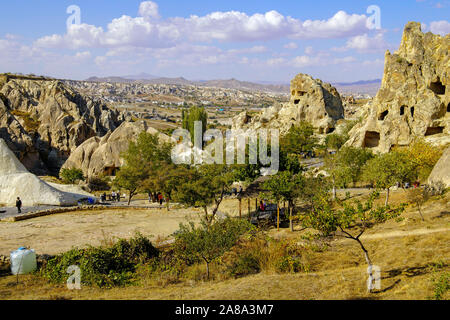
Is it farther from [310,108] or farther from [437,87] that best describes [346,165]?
[310,108]

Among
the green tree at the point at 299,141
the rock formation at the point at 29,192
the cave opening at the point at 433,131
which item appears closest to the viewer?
the rock formation at the point at 29,192

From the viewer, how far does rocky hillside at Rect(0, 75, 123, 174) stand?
50438mm

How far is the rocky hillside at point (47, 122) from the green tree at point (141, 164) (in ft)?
83.8

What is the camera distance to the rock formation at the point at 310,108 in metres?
62.9

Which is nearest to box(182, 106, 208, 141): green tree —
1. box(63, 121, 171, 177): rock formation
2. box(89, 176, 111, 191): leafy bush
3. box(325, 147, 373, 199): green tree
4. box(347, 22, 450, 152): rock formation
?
box(63, 121, 171, 177): rock formation

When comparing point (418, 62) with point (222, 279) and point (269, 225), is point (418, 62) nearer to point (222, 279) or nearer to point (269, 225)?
point (269, 225)

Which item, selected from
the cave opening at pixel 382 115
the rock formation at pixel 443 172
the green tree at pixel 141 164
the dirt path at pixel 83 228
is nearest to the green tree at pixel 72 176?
the green tree at pixel 141 164

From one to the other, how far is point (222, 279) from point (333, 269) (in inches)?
157

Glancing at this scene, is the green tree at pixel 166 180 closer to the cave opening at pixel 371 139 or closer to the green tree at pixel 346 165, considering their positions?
the green tree at pixel 346 165

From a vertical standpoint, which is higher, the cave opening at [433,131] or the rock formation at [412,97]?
the rock formation at [412,97]

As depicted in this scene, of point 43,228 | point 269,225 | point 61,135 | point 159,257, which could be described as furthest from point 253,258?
point 61,135

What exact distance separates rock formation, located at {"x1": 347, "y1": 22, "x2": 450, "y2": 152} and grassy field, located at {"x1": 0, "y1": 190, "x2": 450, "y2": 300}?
21.0 m

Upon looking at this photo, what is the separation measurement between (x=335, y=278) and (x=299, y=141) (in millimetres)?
42269

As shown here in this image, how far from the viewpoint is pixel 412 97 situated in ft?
124
